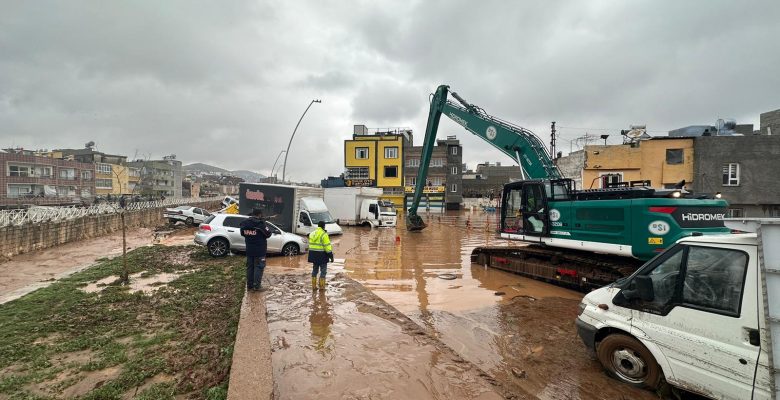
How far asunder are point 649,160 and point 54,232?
122 ft

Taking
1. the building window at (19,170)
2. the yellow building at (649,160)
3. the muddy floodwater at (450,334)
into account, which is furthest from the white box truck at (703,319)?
the building window at (19,170)

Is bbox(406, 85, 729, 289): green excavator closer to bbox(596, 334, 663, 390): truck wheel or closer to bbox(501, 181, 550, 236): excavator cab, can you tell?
bbox(501, 181, 550, 236): excavator cab

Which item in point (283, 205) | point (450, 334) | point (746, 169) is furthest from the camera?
point (746, 169)

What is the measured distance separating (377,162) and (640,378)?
44235mm

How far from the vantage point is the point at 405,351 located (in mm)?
5418

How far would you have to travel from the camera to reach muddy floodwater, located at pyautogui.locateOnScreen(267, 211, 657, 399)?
4602mm

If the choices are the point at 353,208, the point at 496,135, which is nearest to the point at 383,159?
the point at 353,208

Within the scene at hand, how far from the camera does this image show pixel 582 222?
31.8 ft

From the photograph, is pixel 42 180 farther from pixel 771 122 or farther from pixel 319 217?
pixel 771 122

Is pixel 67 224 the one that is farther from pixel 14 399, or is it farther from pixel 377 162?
pixel 377 162

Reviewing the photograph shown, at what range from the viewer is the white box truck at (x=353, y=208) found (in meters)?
27.6

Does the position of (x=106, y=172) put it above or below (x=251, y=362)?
above

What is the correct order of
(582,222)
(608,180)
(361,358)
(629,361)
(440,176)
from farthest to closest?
1. (440,176)
2. (608,180)
3. (582,222)
4. (361,358)
5. (629,361)

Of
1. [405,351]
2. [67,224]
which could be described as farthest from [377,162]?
[405,351]
